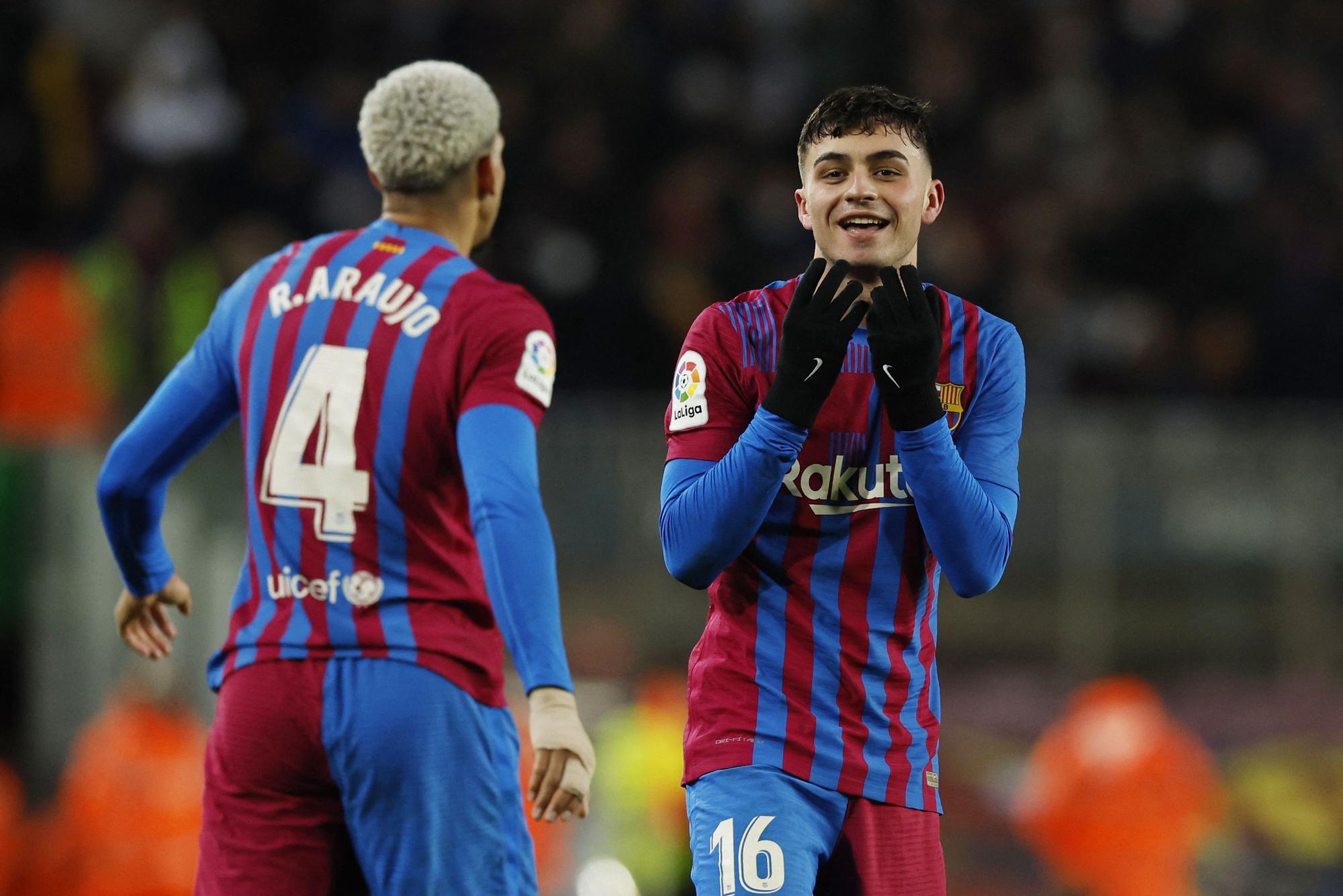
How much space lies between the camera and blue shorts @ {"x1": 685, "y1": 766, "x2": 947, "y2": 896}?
133 inches

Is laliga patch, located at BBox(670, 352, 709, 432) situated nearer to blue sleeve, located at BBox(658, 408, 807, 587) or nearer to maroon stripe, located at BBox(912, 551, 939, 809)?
blue sleeve, located at BBox(658, 408, 807, 587)

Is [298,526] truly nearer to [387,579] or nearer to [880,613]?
[387,579]

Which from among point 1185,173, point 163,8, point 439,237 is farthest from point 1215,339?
point 439,237

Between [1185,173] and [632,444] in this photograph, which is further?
[1185,173]

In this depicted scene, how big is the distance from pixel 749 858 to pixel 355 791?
29.7 inches

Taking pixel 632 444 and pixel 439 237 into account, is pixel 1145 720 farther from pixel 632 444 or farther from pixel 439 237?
pixel 439 237

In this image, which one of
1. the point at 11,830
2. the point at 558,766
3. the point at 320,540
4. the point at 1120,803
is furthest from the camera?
the point at 1120,803

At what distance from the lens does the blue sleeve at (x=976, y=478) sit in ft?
11.0

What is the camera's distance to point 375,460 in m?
3.55

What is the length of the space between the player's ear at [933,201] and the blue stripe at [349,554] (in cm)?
105

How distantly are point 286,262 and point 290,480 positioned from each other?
1.63ft

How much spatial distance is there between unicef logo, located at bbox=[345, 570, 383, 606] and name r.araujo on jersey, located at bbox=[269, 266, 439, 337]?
480mm

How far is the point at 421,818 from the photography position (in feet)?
11.4

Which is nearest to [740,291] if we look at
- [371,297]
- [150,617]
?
[150,617]
